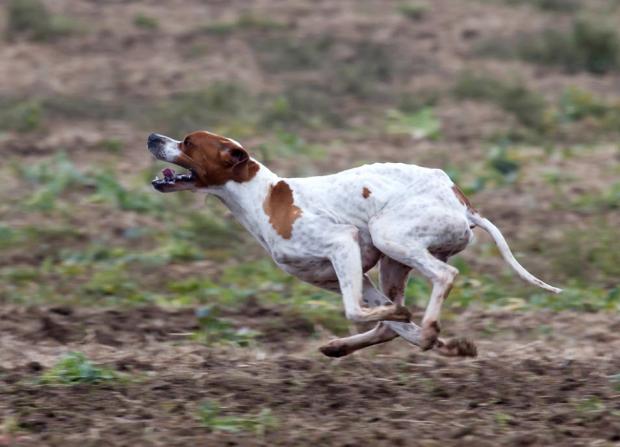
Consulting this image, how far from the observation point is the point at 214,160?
6.37 meters

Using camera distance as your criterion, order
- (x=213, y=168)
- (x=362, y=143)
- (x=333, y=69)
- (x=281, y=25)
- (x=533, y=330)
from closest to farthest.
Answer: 1. (x=213, y=168)
2. (x=533, y=330)
3. (x=362, y=143)
4. (x=333, y=69)
5. (x=281, y=25)

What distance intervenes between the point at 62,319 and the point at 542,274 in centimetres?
349

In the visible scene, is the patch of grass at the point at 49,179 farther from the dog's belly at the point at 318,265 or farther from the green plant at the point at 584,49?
the green plant at the point at 584,49

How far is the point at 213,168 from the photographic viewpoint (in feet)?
20.9

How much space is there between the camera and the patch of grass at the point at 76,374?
6.28m

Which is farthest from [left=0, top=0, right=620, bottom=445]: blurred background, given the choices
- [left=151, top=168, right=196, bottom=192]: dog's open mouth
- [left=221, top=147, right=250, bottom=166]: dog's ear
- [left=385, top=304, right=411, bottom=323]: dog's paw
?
[left=221, top=147, right=250, bottom=166]: dog's ear

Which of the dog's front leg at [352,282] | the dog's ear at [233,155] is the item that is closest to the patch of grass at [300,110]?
the dog's ear at [233,155]

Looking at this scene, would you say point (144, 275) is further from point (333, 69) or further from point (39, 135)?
point (333, 69)

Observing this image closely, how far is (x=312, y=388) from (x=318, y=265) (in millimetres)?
612

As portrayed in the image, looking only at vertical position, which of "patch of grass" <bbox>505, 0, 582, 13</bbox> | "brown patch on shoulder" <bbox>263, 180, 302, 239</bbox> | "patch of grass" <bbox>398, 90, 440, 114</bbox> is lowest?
"brown patch on shoulder" <bbox>263, 180, 302, 239</bbox>

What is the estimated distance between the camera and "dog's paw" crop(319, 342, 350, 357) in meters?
6.40

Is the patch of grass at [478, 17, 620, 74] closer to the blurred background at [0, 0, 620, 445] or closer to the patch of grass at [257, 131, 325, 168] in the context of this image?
the blurred background at [0, 0, 620, 445]

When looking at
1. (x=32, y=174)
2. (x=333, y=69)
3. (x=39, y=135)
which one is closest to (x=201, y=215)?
(x=32, y=174)

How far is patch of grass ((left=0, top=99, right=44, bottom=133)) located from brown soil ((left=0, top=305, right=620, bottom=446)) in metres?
5.59
